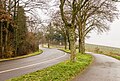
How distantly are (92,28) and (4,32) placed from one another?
58.3ft

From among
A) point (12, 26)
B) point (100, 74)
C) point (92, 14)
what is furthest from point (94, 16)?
point (100, 74)

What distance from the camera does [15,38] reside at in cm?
3725

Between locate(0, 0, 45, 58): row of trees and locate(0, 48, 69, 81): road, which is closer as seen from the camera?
locate(0, 48, 69, 81): road

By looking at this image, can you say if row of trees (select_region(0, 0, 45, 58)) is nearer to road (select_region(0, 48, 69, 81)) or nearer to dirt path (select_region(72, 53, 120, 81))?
road (select_region(0, 48, 69, 81))

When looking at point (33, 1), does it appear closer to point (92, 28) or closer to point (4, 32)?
point (4, 32)

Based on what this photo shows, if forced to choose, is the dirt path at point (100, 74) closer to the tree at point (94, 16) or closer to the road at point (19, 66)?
the road at point (19, 66)

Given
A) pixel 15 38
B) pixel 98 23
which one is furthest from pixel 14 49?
pixel 98 23

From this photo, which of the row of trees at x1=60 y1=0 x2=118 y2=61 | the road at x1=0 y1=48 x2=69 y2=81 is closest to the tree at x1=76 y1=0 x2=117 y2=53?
the row of trees at x1=60 y1=0 x2=118 y2=61

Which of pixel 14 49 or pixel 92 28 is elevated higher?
pixel 92 28

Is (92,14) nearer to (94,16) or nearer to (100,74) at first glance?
(94,16)

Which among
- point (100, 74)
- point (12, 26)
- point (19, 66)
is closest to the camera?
point (100, 74)

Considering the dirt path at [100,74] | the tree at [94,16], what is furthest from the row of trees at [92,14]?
the dirt path at [100,74]

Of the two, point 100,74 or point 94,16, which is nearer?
point 100,74

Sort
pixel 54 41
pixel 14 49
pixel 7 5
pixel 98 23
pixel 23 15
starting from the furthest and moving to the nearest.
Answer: pixel 54 41 → pixel 98 23 → pixel 23 15 → pixel 14 49 → pixel 7 5
